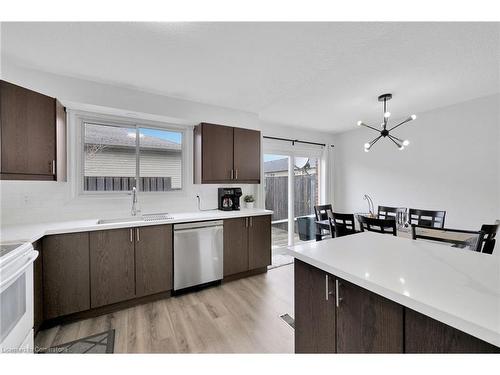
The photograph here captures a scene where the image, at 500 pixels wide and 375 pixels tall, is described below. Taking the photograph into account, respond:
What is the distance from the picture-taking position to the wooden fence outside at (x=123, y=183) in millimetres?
2629

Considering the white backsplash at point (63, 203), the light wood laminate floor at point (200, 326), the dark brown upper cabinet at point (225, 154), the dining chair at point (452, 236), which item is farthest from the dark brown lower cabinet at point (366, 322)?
the white backsplash at point (63, 203)

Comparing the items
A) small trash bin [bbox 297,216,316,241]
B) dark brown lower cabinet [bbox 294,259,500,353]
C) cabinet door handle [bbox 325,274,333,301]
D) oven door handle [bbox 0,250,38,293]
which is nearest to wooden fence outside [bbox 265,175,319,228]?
small trash bin [bbox 297,216,316,241]

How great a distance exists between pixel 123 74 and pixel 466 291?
3.04m

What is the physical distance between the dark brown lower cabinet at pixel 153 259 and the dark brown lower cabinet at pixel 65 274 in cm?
45

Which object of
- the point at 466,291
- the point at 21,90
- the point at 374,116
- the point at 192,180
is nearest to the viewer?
the point at 466,291

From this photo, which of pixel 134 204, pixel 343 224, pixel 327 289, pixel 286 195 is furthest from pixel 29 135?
pixel 286 195

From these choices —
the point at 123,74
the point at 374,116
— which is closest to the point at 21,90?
the point at 123,74

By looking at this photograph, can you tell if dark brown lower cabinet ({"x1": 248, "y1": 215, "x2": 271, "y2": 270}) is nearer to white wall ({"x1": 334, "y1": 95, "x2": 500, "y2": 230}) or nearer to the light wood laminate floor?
the light wood laminate floor

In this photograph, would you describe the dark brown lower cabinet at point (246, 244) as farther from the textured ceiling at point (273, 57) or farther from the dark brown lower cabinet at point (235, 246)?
the textured ceiling at point (273, 57)

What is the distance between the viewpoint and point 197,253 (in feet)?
8.62

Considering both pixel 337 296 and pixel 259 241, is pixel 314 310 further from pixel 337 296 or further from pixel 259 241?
pixel 259 241

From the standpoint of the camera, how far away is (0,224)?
209 centimetres

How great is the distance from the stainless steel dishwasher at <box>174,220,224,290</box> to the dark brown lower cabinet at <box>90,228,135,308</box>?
0.47 metres
